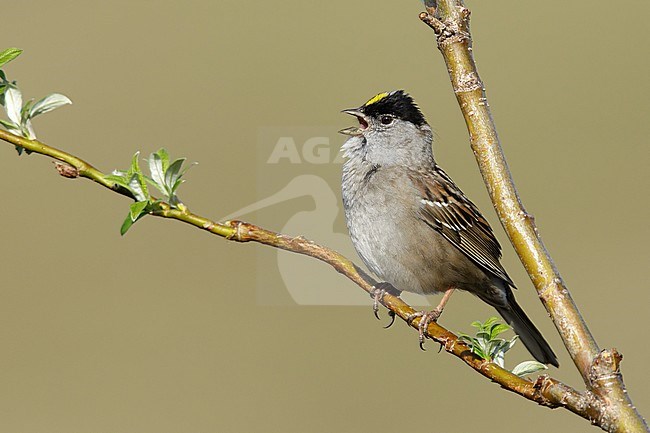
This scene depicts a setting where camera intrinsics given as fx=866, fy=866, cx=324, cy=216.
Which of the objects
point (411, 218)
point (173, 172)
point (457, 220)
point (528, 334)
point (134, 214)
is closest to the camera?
point (134, 214)

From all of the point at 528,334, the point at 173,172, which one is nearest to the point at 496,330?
the point at 173,172

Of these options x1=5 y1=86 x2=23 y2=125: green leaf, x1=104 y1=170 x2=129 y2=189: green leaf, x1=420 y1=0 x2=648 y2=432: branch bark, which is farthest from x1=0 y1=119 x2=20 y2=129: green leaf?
x1=420 y1=0 x2=648 y2=432: branch bark

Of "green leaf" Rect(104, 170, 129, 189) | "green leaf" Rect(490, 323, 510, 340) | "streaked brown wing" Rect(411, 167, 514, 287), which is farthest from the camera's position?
"streaked brown wing" Rect(411, 167, 514, 287)

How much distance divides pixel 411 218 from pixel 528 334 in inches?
23.7

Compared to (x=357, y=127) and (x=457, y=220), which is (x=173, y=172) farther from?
(x=457, y=220)

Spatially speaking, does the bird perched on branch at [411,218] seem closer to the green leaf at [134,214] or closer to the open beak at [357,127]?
the open beak at [357,127]

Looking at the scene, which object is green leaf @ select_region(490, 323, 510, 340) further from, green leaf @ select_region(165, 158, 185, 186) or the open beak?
the open beak

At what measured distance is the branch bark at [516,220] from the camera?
1163 mm

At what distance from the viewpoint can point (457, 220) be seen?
10.8ft

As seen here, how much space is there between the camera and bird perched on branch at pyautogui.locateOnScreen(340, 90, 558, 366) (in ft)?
9.57

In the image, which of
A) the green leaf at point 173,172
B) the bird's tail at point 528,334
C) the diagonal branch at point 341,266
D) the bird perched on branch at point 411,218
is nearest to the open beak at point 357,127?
the bird perched on branch at point 411,218

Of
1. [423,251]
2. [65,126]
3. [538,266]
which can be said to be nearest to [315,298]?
[538,266]

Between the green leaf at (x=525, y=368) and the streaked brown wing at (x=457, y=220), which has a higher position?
the streaked brown wing at (x=457, y=220)

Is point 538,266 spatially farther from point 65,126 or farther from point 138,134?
point 65,126
